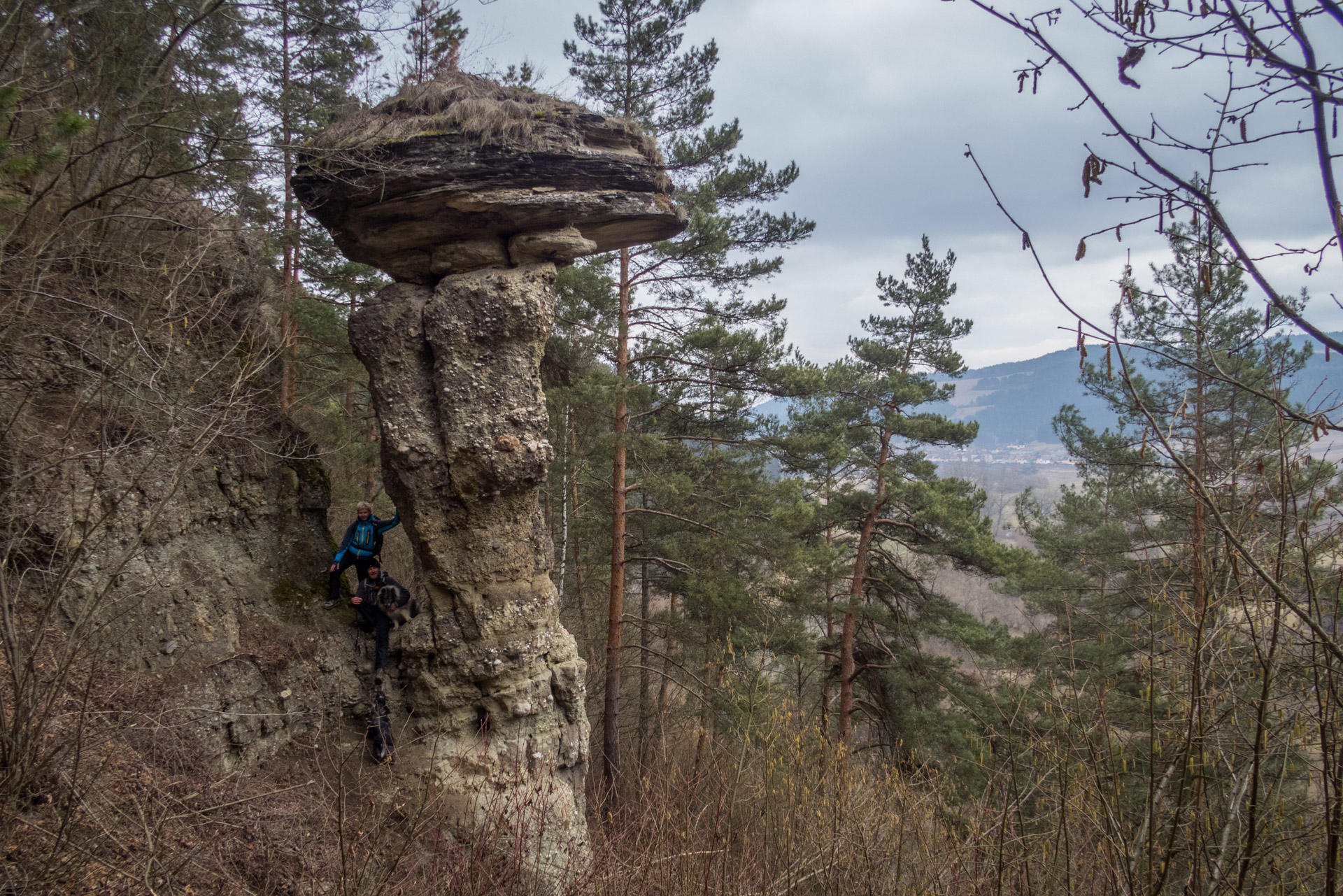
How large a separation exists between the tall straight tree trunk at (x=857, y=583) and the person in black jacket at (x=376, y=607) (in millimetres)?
7420

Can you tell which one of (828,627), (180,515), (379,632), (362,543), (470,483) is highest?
(470,483)

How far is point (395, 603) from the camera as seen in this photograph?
706cm

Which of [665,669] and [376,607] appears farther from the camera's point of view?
[665,669]

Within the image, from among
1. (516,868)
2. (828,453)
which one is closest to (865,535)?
(828,453)

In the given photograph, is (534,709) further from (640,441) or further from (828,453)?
(828,453)

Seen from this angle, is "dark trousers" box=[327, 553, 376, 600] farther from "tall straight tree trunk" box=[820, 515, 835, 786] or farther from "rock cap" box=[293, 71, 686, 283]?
"tall straight tree trunk" box=[820, 515, 835, 786]

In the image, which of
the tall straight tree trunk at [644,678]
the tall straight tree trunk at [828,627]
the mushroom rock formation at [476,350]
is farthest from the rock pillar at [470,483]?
the tall straight tree trunk at [828,627]

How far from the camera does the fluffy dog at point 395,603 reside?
23.1 feet

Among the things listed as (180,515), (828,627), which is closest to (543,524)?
(180,515)

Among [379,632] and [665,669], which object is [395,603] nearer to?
[379,632]

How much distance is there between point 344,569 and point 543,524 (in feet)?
7.11

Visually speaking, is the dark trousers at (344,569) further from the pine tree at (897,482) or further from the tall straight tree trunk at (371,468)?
the pine tree at (897,482)

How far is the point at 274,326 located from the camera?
26.2 feet

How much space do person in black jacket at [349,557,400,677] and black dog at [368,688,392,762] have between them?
10.7 inches
